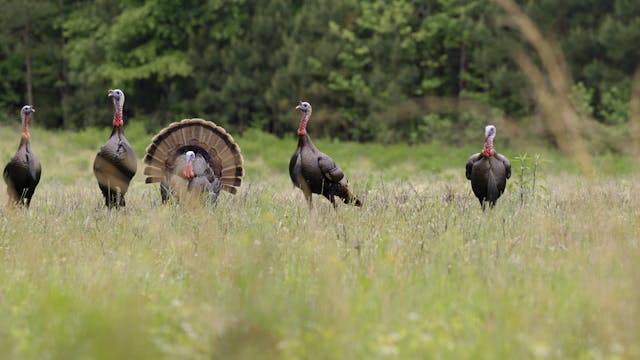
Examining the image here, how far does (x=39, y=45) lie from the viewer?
1372 inches

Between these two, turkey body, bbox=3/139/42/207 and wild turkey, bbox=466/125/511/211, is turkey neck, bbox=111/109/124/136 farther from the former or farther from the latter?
wild turkey, bbox=466/125/511/211

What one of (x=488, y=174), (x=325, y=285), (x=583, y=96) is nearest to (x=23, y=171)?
(x=488, y=174)

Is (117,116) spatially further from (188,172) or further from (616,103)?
(616,103)

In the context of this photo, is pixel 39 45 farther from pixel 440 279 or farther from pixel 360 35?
pixel 440 279

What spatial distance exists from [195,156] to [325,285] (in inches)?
195

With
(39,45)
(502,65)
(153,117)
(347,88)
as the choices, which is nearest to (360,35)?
(347,88)

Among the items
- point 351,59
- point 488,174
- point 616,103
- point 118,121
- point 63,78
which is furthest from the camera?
point 63,78

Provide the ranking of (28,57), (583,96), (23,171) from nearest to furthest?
(23,171) → (583,96) → (28,57)

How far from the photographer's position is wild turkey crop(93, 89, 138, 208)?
8.64 meters

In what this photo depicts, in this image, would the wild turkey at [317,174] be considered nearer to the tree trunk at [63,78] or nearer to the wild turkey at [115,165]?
the wild turkey at [115,165]

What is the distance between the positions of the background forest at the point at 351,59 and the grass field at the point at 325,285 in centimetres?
1699

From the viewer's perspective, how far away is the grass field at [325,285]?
12.1 feet

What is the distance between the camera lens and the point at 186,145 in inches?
364

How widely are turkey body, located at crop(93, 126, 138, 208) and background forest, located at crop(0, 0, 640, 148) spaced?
50.9ft
